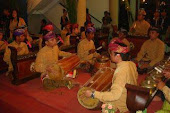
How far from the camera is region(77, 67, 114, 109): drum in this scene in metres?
3.63

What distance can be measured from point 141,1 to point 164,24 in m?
2.11

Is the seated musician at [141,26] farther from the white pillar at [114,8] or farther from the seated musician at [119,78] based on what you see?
the seated musician at [119,78]

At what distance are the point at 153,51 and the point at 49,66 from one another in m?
3.00

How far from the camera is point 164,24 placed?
11805 millimetres

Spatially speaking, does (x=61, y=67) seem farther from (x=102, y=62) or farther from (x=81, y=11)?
A: (x=81, y=11)

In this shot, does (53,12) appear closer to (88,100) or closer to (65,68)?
(65,68)

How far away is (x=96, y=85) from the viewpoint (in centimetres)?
383

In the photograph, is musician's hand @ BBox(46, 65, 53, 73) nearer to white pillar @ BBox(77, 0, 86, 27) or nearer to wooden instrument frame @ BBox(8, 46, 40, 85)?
wooden instrument frame @ BBox(8, 46, 40, 85)

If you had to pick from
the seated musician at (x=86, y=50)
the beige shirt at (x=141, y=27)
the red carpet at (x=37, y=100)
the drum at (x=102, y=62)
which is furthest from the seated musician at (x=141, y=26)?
the red carpet at (x=37, y=100)

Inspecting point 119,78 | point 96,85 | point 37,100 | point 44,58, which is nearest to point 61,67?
point 44,58

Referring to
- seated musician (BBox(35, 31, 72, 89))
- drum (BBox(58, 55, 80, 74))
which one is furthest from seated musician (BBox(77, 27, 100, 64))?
seated musician (BBox(35, 31, 72, 89))

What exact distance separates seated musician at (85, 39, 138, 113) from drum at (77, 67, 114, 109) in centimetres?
52

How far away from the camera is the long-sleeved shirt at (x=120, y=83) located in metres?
2.76

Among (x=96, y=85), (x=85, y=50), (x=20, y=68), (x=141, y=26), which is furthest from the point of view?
(x=141, y=26)
